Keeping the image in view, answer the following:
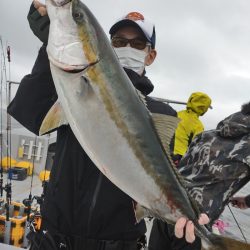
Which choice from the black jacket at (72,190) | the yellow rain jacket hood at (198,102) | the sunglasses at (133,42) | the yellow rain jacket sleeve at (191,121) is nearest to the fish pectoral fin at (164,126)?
the black jacket at (72,190)

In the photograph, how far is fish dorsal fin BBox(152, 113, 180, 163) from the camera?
2.11 meters

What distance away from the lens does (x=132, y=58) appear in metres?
2.69

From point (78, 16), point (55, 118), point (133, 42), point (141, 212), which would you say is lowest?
point (141, 212)

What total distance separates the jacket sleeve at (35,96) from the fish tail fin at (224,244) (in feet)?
4.80

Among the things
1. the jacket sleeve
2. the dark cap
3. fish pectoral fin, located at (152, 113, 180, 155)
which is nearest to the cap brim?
the dark cap

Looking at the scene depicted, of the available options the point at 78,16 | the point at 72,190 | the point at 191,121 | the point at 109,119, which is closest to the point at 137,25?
the point at 78,16

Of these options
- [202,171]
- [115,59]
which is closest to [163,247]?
[202,171]

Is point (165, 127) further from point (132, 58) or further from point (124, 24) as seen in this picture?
point (124, 24)

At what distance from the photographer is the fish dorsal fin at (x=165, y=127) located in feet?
6.91

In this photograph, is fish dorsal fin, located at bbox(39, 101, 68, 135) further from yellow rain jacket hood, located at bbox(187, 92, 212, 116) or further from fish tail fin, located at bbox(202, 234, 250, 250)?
yellow rain jacket hood, located at bbox(187, 92, 212, 116)

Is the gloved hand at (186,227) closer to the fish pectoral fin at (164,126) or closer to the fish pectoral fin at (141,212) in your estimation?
the fish pectoral fin at (141,212)

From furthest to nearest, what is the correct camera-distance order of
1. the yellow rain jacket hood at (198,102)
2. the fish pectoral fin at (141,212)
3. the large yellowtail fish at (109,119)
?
the yellow rain jacket hood at (198,102) → the fish pectoral fin at (141,212) → the large yellowtail fish at (109,119)

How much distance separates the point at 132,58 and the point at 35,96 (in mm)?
818

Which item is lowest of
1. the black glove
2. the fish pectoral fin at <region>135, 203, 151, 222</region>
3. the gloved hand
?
the gloved hand
